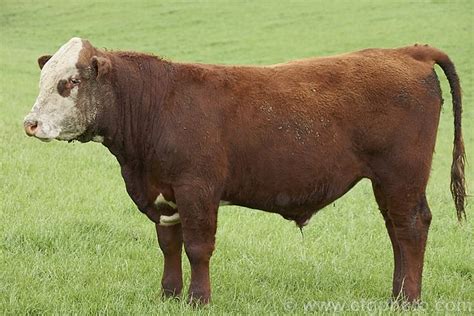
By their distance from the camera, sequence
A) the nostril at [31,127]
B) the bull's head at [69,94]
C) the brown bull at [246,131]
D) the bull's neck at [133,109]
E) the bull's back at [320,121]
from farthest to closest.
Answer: the bull's back at [320,121] → the bull's neck at [133,109] → the brown bull at [246,131] → the bull's head at [69,94] → the nostril at [31,127]

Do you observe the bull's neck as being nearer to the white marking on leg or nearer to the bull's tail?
the white marking on leg

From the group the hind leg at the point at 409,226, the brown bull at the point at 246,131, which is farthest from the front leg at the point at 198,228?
the hind leg at the point at 409,226

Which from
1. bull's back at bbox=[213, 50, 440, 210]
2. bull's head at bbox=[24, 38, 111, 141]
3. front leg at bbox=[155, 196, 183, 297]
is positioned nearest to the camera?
bull's head at bbox=[24, 38, 111, 141]

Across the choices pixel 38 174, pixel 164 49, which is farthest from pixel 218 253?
pixel 164 49

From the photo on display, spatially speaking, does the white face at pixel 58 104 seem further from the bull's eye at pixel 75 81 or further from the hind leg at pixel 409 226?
the hind leg at pixel 409 226

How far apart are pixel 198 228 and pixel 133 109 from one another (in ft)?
3.37

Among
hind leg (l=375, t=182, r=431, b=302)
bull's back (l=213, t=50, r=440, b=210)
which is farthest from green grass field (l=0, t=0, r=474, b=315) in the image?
bull's back (l=213, t=50, r=440, b=210)

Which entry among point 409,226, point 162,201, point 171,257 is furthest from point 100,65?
point 409,226

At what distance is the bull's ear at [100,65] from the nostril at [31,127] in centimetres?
58

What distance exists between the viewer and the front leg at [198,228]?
5590 millimetres

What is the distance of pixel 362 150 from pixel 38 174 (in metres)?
5.48

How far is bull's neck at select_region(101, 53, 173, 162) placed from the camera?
225 inches

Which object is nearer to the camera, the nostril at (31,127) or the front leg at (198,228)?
the nostril at (31,127)

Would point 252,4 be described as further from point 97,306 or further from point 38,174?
point 97,306
